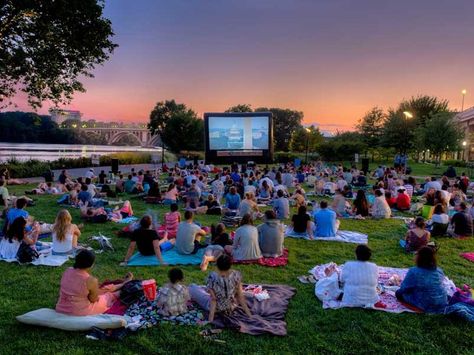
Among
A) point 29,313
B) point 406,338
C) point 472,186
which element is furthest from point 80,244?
point 472,186

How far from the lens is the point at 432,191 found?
38.8ft

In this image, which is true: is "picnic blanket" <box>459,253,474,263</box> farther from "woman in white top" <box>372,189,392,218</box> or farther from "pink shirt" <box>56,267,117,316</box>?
"pink shirt" <box>56,267,117,316</box>

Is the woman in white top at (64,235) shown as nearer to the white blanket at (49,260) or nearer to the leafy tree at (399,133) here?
the white blanket at (49,260)

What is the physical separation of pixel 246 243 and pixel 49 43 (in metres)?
16.2

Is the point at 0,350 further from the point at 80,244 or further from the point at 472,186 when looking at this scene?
the point at 472,186

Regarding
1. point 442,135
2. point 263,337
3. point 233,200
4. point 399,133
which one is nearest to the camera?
point 263,337

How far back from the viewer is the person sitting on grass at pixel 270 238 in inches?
299

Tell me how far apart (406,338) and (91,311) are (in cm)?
390

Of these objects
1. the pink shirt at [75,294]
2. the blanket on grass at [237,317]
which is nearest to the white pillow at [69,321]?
the pink shirt at [75,294]

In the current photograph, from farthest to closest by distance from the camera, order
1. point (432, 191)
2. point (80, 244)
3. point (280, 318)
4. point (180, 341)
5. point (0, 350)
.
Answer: point (432, 191), point (80, 244), point (280, 318), point (180, 341), point (0, 350)

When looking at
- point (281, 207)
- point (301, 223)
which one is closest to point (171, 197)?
point (281, 207)

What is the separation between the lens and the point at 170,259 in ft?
24.3

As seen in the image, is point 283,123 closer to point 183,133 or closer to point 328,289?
point 183,133

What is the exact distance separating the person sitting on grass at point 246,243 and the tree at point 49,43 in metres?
15.6
